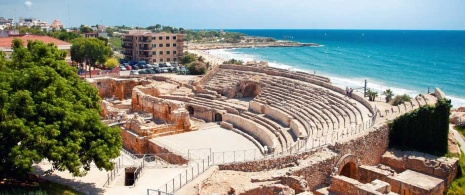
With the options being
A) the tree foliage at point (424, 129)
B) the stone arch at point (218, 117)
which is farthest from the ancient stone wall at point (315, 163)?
the stone arch at point (218, 117)

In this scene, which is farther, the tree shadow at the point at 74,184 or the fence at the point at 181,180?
the tree shadow at the point at 74,184

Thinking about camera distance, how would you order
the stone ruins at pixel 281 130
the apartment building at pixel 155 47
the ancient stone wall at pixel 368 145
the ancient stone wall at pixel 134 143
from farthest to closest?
1. the apartment building at pixel 155 47
2. the ancient stone wall at pixel 134 143
3. the ancient stone wall at pixel 368 145
4. the stone ruins at pixel 281 130

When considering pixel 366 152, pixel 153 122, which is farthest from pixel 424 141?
pixel 153 122

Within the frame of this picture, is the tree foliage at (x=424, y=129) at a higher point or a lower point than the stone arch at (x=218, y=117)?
higher

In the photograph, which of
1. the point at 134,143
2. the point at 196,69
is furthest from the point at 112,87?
the point at 134,143

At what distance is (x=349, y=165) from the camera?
76.7ft

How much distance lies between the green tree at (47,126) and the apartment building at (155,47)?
57.9m

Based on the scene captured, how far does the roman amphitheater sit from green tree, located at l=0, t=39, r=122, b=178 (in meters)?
2.41

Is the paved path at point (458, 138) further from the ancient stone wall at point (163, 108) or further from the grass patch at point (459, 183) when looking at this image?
the ancient stone wall at point (163, 108)

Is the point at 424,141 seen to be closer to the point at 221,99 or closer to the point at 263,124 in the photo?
the point at 263,124

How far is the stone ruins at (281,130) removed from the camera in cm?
1992

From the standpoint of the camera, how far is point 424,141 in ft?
84.0

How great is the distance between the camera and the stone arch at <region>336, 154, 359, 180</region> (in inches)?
862

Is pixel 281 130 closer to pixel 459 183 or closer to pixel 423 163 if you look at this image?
pixel 423 163
